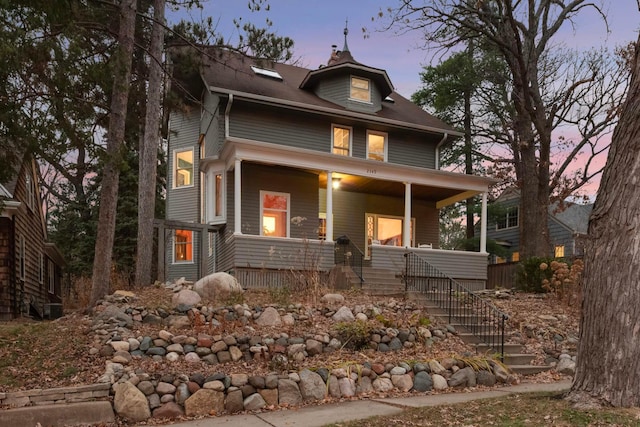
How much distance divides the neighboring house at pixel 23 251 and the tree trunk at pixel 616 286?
7.31 metres

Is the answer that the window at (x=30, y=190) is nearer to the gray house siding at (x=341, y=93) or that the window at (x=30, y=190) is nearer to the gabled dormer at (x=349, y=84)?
the gabled dormer at (x=349, y=84)

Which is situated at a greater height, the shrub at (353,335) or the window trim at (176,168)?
the window trim at (176,168)

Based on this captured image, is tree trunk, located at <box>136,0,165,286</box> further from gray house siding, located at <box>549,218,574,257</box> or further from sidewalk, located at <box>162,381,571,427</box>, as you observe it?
gray house siding, located at <box>549,218,574,257</box>

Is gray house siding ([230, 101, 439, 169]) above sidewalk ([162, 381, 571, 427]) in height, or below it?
above

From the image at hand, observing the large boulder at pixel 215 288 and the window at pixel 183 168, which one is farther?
the window at pixel 183 168

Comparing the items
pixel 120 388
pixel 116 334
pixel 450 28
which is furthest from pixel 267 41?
pixel 120 388

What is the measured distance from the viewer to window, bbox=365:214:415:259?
1645 cm

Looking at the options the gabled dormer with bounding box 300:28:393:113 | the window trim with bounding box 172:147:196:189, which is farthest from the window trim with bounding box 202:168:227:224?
the gabled dormer with bounding box 300:28:393:113

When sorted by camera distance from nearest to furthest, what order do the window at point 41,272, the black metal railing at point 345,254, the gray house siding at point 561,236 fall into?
1. the black metal railing at point 345,254
2. the window at point 41,272
3. the gray house siding at point 561,236

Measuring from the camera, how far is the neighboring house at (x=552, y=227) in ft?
85.7

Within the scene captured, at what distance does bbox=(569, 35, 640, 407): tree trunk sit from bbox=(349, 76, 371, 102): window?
39.8ft

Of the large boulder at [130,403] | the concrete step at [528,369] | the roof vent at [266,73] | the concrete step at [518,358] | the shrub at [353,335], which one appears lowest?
the concrete step at [528,369]

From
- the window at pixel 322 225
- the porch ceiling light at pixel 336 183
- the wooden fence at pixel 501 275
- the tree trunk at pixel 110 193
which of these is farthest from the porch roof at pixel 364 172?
the wooden fence at pixel 501 275

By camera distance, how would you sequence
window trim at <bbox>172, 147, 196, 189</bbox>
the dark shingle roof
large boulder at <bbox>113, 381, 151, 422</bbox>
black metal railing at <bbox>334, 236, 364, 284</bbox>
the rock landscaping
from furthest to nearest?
1. window trim at <bbox>172, 147, 196, 189</bbox>
2. the dark shingle roof
3. black metal railing at <bbox>334, 236, 364, 284</bbox>
4. the rock landscaping
5. large boulder at <bbox>113, 381, 151, 422</bbox>
